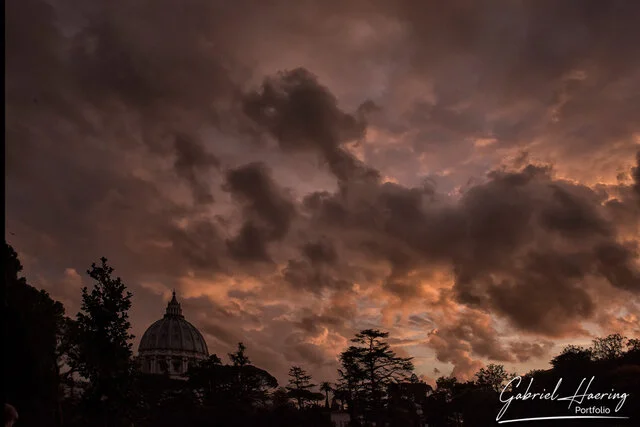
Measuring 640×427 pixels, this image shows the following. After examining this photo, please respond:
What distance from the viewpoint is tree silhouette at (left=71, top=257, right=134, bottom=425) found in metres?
40.7

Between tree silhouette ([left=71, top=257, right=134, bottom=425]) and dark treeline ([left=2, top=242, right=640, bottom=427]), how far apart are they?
7 cm

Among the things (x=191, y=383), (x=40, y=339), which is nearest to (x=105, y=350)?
(x=40, y=339)

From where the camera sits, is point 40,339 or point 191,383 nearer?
point 40,339

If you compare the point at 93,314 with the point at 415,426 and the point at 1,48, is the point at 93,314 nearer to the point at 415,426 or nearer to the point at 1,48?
the point at 1,48

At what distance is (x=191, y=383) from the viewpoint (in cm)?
9625

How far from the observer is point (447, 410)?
282 feet

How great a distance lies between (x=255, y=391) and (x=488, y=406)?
120ft

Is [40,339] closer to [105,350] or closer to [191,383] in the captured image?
[105,350]

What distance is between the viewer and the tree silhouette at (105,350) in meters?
40.7

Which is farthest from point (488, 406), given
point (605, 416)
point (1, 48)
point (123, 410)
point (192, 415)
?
point (1, 48)

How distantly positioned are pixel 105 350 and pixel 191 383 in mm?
57808

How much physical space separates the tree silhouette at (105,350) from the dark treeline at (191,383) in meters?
0.07

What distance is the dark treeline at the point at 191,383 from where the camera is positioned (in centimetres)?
3981

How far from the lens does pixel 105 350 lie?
1640 inches
